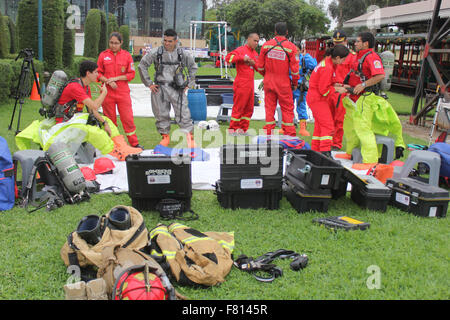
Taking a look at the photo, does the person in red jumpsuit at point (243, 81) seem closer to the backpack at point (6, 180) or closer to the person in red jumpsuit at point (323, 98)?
the person in red jumpsuit at point (323, 98)

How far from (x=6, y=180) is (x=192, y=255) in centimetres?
249

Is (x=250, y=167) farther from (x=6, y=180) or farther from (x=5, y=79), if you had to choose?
(x=5, y=79)

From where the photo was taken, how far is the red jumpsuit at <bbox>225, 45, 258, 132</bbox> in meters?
7.72

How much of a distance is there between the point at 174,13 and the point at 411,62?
28.7m

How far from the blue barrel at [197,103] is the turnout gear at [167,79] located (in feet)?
6.00

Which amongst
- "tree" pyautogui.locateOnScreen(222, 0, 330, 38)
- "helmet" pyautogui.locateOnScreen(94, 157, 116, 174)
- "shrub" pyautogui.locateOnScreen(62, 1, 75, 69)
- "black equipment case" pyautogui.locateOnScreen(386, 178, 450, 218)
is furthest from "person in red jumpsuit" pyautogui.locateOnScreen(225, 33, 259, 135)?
"tree" pyautogui.locateOnScreen(222, 0, 330, 38)

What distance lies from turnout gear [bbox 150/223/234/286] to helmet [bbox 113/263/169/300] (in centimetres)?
35

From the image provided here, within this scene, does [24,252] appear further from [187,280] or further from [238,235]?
[238,235]

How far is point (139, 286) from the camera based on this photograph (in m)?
2.57

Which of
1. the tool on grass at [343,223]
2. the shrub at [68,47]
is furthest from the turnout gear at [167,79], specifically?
the shrub at [68,47]

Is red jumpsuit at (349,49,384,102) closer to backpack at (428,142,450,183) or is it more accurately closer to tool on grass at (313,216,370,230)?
backpack at (428,142,450,183)

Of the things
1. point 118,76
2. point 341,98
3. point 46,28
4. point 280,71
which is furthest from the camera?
point 46,28

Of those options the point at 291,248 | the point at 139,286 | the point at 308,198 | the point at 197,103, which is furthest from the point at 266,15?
the point at 139,286

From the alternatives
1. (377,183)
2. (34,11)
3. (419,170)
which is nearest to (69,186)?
(377,183)
